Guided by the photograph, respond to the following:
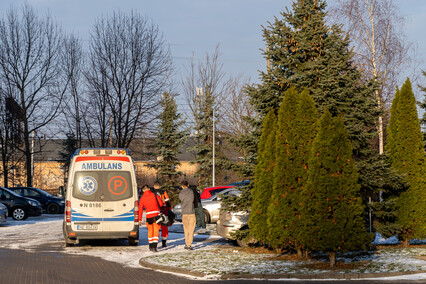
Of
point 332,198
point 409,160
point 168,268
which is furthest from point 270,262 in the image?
point 409,160

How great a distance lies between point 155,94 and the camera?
4312cm

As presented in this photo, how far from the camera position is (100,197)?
16.4 meters

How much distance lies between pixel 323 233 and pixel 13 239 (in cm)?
1155

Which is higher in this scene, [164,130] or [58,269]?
[164,130]

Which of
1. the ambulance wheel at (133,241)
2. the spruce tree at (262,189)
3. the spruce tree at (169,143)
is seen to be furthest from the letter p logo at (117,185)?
the spruce tree at (169,143)

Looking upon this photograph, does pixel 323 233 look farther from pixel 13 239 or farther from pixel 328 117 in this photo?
pixel 13 239

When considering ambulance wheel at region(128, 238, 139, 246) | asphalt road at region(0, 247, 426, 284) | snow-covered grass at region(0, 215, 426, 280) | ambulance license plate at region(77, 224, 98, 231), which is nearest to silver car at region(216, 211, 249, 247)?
snow-covered grass at region(0, 215, 426, 280)

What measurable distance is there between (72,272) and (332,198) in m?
5.32

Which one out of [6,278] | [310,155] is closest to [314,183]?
[310,155]

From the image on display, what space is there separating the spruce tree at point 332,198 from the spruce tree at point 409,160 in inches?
165

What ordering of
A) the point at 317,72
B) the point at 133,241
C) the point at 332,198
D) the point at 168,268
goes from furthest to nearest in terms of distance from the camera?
the point at 133,241 < the point at 317,72 < the point at 168,268 < the point at 332,198

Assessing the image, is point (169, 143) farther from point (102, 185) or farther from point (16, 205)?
point (102, 185)

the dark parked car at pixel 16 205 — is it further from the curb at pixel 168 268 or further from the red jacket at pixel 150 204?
the curb at pixel 168 268

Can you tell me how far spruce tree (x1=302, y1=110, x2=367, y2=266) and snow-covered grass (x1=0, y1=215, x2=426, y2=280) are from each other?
0.56m
